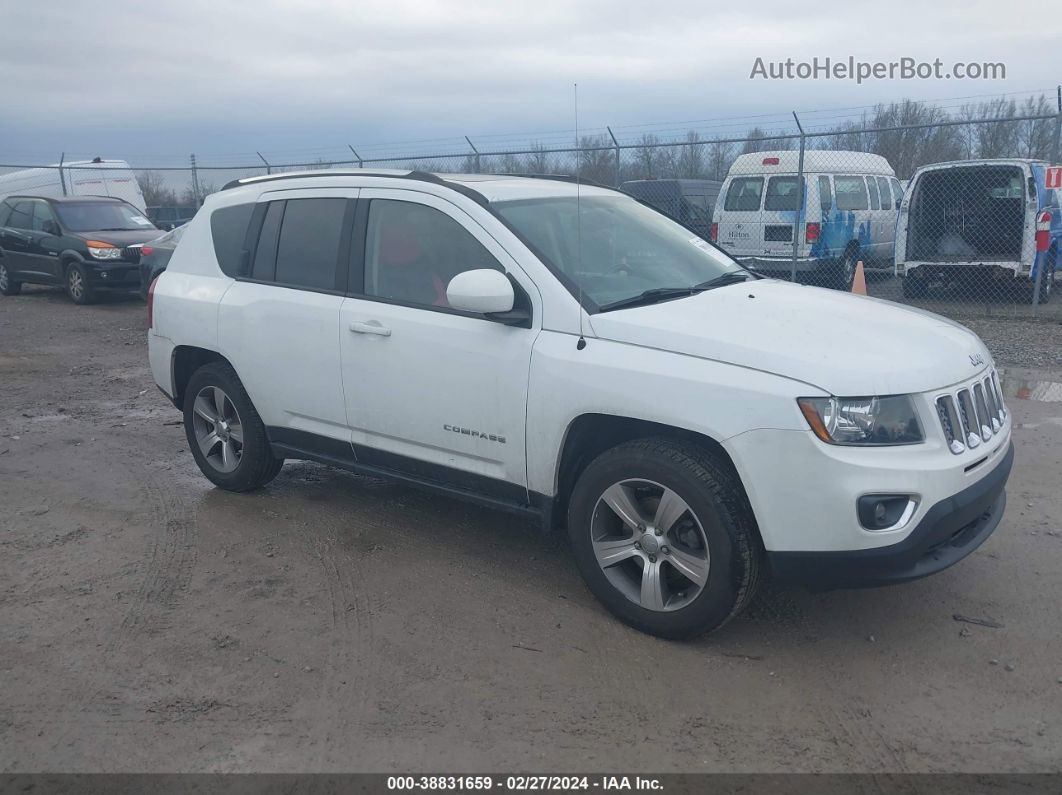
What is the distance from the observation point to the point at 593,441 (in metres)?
4.03

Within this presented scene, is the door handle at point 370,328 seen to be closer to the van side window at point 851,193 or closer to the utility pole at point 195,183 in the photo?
the van side window at point 851,193

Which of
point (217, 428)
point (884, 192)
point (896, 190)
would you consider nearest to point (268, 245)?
point (217, 428)

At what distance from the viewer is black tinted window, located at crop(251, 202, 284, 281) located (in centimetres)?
522

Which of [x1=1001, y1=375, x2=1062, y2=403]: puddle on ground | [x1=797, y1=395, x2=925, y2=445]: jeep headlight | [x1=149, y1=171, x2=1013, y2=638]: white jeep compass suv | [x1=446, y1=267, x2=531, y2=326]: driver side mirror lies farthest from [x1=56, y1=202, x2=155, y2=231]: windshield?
[x1=797, y1=395, x2=925, y2=445]: jeep headlight

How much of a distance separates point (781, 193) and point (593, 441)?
35.9 ft

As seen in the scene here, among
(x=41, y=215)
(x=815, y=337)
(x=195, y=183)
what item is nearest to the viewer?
(x=815, y=337)

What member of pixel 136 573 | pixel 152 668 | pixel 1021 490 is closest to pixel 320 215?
pixel 136 573

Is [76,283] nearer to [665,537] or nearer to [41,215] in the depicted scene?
[41,215]

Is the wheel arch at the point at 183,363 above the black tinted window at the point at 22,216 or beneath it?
beneath

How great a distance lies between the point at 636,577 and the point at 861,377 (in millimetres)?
1249

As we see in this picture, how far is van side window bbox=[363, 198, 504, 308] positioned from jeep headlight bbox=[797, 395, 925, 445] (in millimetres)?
1607

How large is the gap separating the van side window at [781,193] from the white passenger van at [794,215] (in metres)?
0.01

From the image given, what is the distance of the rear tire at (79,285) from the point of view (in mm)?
14844

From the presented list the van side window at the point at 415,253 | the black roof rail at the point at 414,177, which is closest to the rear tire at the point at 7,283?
the black roof rail at the point at 414,177
